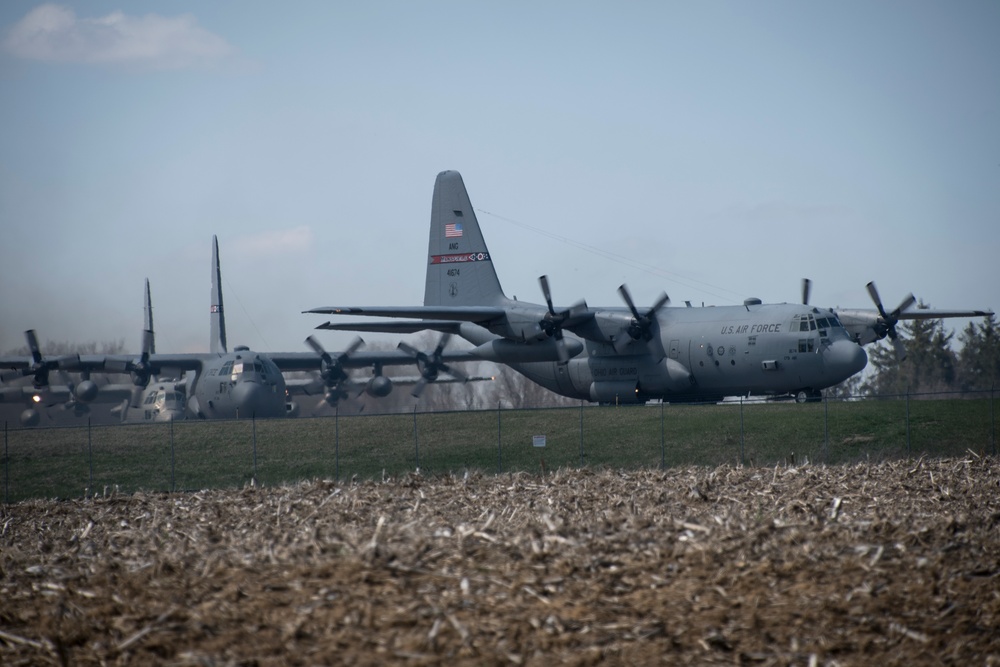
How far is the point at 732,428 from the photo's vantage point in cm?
2923

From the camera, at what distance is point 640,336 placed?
37.8 meters

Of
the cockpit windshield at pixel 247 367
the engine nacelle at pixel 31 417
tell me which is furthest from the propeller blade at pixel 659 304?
the engine nacelle at pixel 31 417

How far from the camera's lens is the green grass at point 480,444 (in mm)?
24828

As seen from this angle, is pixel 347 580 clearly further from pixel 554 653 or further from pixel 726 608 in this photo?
pixel 726 608

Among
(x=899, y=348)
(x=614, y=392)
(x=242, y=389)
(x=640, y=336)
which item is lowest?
(x=614, y=392)

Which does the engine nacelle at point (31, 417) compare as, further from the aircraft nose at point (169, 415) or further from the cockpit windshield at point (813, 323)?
the cockpit windshield at point (813, 323)

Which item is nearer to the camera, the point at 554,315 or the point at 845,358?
the point at 845,358

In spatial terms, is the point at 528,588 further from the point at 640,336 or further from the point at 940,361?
the point at 940,361

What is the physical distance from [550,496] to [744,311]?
77.4 feet

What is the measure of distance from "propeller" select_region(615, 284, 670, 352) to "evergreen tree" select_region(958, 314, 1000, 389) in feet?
99.7

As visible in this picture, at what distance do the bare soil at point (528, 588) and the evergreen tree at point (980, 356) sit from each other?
2110 inches

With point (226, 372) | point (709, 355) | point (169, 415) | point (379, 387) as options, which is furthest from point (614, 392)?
point (169, 415)

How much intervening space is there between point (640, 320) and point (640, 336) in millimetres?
620

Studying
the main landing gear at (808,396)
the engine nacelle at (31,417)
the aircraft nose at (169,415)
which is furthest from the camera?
the engine nacelle at (31,417)
